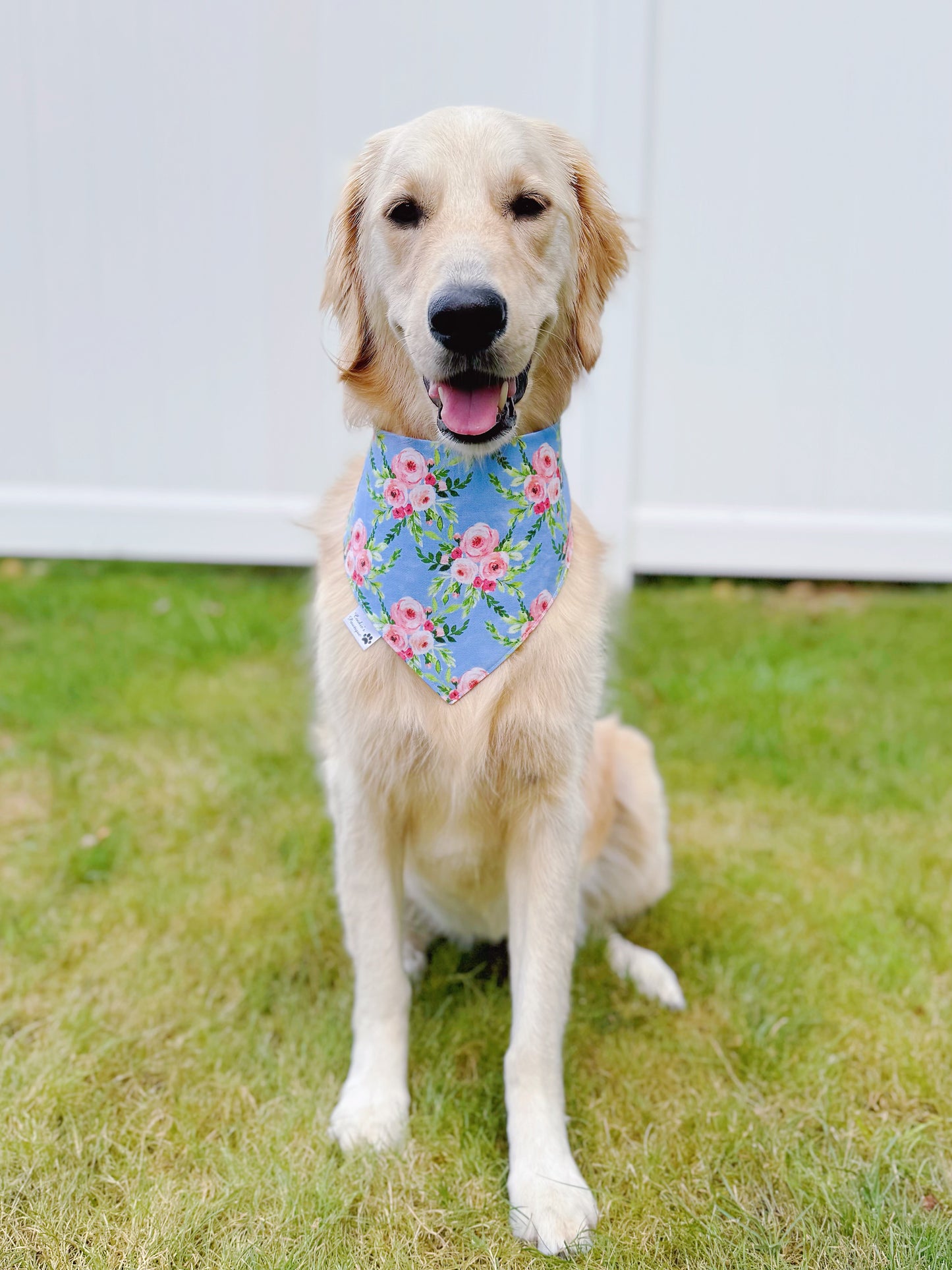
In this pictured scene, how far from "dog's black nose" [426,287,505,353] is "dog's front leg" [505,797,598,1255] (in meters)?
0.78

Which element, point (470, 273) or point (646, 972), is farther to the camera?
point (646, 972)

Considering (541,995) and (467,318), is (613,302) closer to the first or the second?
(467,318)

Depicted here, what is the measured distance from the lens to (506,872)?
190 centimetres

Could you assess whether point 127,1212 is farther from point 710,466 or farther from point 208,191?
point 208,191

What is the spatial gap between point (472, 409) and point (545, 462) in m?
0.21

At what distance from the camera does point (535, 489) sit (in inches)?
69.3

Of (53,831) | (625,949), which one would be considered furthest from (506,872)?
(53,831)

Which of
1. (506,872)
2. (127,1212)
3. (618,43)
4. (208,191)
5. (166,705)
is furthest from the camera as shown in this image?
(208,191)

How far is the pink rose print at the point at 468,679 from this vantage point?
5.63 feet

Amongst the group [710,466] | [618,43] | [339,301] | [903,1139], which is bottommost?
[903,1139]

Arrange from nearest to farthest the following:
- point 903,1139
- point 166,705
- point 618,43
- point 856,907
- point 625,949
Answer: point 903,1139, point 625,949, point 856,907, point 166,705, point 618,43

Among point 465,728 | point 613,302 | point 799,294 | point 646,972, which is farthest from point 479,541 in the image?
point 799,294

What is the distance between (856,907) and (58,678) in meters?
2.74

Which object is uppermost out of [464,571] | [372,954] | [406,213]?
[406,213]
